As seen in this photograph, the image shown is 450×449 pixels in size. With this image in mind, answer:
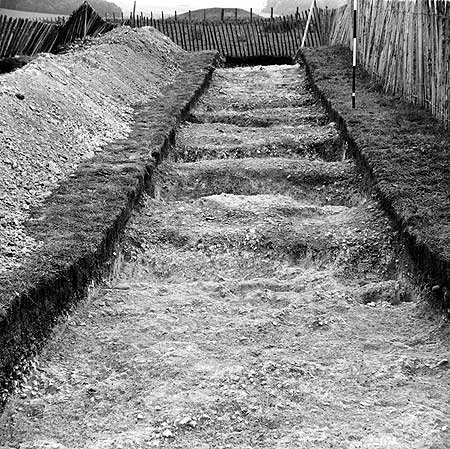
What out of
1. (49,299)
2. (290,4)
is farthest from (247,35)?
(290,4)

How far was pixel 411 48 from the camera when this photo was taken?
23.9 ft

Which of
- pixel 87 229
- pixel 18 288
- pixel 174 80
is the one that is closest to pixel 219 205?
pixel 87 229

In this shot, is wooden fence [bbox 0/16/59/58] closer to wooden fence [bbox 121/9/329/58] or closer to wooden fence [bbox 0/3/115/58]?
wooden fence [bbox 0/3/115/58]

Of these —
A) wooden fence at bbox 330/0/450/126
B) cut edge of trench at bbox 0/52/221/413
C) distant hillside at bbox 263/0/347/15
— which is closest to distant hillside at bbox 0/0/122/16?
distant hillside at bbox 263/0/347/15

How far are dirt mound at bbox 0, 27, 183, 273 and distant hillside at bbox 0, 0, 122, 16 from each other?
94.6 ft

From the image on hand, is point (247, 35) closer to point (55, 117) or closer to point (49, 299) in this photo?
point (55, 117)

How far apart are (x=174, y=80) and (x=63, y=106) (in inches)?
167

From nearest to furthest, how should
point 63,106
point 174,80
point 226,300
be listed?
point 226,300 → point 63,106 → point 174,80

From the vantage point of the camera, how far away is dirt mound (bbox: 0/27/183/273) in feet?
14.8

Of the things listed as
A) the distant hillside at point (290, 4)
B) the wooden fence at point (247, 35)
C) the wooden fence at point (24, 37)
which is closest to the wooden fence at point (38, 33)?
the wooden fence at point (24, 37)

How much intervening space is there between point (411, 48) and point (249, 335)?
15.5ft

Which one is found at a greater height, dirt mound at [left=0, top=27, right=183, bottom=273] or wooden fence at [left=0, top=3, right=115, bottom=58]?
wooden fence at [left=0, top=3, right=115, bottom=58]

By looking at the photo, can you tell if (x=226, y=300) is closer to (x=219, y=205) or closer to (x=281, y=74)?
(x=219, y=205)

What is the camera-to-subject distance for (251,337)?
11.9 ft
